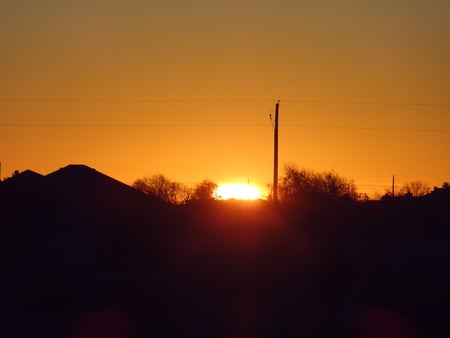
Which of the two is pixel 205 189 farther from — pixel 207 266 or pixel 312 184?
pixel 207 266

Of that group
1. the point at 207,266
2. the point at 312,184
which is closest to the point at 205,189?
the point at 312,184

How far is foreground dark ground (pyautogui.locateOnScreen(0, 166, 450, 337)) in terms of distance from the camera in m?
30.6

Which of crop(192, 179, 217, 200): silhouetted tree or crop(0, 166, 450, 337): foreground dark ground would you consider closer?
crop(0, 166, 450, 337): foreground dark ground

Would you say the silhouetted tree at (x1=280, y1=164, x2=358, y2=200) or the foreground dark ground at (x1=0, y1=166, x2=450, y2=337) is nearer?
the foreground dark ground at (x1=0, y1=166, x2=450, y2=337)

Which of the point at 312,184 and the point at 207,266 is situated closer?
the point at 207,266

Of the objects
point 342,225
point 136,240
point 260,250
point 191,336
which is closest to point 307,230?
point 342,225

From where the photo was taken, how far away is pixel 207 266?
130 ft

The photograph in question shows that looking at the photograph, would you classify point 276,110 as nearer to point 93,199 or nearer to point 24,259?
point 93,199

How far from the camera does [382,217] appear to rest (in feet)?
174

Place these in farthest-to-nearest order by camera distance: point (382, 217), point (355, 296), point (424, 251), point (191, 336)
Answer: point (382, 217), point (424, 251), point (355, 296), point (191, 336)

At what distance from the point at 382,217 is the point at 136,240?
16.6 metres

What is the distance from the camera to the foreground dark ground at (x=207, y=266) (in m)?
30.6

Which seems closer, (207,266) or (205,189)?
(207,266)

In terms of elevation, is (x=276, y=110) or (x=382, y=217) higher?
A: (x=276, y=110)
